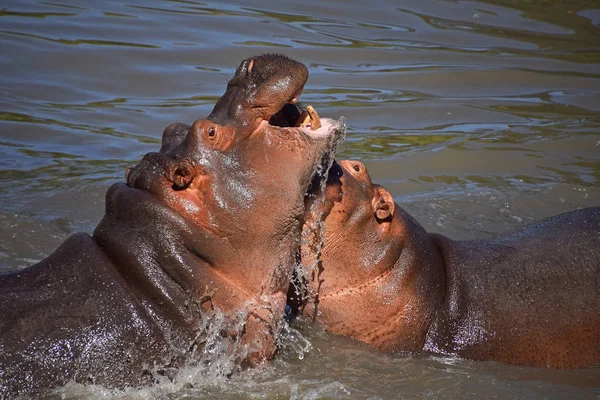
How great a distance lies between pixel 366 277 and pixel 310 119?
1076 mm

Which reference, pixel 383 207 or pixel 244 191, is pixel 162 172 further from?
pixel 383 207

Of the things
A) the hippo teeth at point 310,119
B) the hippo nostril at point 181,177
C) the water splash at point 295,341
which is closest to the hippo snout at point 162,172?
the hippo nostril at point 181,177

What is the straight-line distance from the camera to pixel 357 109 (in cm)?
1081

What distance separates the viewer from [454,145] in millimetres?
9852

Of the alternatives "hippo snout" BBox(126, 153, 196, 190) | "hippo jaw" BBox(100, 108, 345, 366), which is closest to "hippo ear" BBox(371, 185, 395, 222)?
"hippo jaw" BBox(100, 108, 345, 366)

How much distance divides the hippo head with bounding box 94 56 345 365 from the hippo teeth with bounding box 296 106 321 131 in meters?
0.17

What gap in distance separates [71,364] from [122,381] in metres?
0.28

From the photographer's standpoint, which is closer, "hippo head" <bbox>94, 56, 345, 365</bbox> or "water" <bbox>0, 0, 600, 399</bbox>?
"hippo head" <bbox>94, 56, 345, 365</bbox>

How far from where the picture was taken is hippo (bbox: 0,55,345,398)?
4551 millimetres

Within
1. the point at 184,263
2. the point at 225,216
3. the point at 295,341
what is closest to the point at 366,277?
the point at 295,341

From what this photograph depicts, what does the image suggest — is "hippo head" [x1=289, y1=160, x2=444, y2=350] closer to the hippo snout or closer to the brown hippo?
the brown hippo

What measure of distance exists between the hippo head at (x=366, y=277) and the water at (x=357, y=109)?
0.54ft

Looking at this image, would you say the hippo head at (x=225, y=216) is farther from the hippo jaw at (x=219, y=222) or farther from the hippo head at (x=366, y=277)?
the hippo head at (x=366, y=277)

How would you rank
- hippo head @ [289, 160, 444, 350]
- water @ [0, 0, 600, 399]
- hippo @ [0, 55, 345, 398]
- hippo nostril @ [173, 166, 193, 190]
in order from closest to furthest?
hippo @ [0, 55, 345, 398], hippo nostril @ [173, 166, 193, 190], water @ [0, 0, 600, 399], hippo head @ [289, 160, 444, 350]
